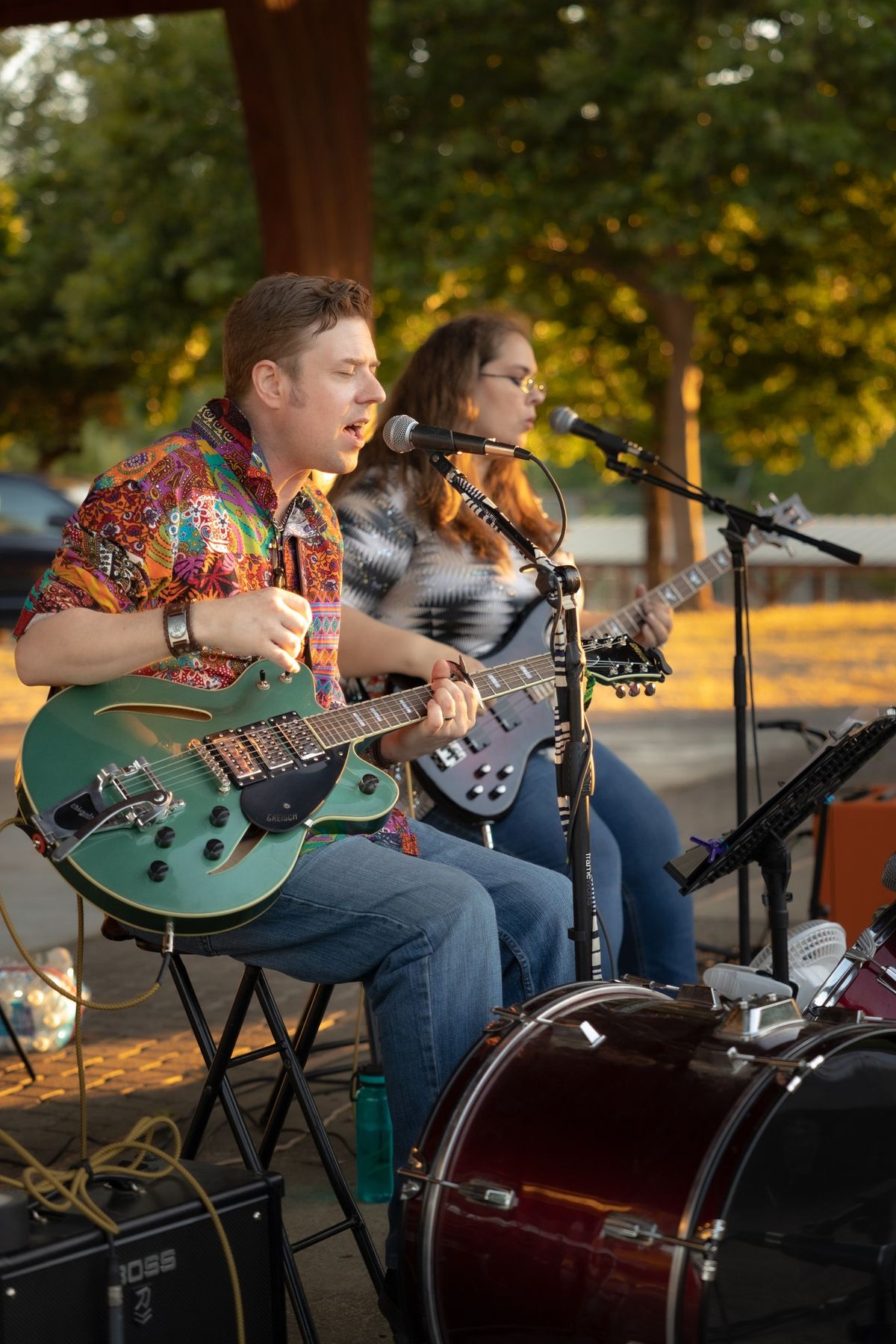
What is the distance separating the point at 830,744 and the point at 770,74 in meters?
14.2

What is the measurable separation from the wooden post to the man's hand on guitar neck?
5280mm

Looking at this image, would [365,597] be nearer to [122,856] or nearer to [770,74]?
[122,856]

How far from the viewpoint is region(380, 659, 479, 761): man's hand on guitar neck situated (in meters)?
3.16

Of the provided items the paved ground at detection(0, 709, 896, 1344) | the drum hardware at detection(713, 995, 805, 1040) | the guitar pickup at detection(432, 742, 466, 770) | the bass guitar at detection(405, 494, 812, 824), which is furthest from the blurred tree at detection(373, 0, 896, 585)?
the drum hardware at detection(713, 995, 805, 1040)

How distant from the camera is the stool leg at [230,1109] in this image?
269cm

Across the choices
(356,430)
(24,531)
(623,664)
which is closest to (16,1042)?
(623,664)

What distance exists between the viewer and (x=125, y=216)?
19750mm

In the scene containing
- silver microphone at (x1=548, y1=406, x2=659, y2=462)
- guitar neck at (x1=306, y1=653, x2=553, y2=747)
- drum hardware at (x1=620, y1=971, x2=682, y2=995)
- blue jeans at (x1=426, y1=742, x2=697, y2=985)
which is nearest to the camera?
drum hardware at (x1=620, y1=971, x2=682, y2=995)

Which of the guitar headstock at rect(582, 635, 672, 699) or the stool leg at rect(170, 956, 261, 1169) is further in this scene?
the guitar headstock at rect(582, 635, 672, 699)

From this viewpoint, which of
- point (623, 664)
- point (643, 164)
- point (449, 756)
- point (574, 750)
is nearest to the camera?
point (574, 750)

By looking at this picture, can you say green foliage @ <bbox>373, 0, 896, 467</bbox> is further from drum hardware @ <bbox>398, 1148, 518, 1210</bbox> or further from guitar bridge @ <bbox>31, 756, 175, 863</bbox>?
drum hardware @ <bbox>398, 1148, 518, 1210</bbox>

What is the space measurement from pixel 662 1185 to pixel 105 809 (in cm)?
108

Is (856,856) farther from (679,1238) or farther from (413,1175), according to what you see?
(679,1238)

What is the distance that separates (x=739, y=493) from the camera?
4859 cm
